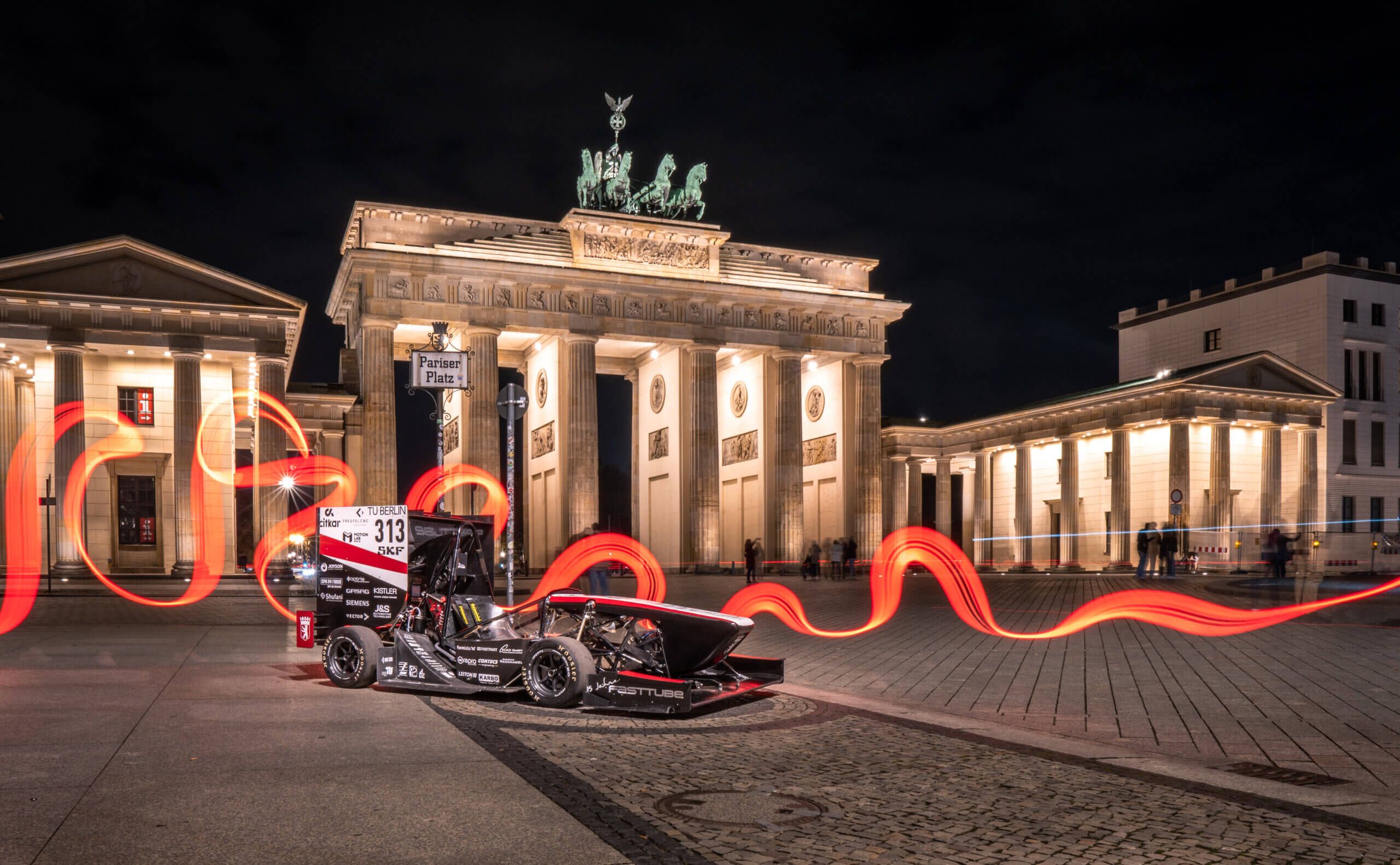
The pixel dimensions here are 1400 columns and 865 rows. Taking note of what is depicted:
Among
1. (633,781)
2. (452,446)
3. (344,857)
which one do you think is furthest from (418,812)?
(452,446)

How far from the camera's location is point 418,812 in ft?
20.5

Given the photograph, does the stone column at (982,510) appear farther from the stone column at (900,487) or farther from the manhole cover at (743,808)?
the manhole cover at (743,808)

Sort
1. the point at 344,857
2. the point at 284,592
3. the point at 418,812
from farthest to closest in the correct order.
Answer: the point at 284,592 < the point at 418,812 < the point at 344,857

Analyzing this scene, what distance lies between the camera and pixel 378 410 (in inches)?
1821

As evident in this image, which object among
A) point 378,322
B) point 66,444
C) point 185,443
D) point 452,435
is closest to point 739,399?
point 452,435

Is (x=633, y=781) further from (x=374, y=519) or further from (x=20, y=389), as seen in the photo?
(x=20, y=389)

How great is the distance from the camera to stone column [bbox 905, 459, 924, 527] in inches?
2569

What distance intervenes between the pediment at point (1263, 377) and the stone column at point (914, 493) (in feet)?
61.6

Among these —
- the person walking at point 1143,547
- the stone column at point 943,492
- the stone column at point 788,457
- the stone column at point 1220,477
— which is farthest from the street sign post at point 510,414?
the stone column at point 943,492

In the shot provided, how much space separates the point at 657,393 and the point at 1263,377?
95.5 feet

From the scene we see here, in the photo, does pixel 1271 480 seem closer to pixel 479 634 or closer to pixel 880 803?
pixel 479 634

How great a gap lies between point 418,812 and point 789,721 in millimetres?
4334

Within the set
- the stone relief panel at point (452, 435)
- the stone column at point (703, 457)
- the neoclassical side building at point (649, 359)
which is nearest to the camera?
the neoclassical side building at point (649, 359)

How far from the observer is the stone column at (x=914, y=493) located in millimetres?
65250
